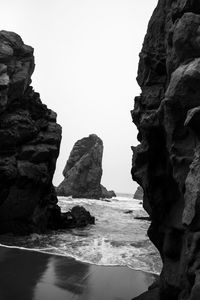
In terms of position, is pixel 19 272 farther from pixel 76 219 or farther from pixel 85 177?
pixel 85 177

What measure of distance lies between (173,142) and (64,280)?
9.12m

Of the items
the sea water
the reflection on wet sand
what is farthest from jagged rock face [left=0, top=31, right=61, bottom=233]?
the reflection on wet sand

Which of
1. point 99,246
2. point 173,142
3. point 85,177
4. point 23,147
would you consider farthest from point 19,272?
point 85,177

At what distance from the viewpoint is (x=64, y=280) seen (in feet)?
55.0

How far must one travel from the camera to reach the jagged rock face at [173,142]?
9.23 meters

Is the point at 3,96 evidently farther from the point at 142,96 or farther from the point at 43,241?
the point at 142,96

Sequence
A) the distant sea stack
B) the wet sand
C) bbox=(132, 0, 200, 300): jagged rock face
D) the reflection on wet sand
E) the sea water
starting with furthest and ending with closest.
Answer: the distant sea stack → the sea water → the wet sand → the reflection on wet sand → bbox=(132, 0, 200, 300): jagged rock face

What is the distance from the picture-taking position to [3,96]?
32.2m

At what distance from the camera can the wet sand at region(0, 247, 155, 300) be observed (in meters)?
14.6

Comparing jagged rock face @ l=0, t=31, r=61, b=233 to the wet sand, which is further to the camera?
jagged rock face @ l=0, t=31, r=61, b=233

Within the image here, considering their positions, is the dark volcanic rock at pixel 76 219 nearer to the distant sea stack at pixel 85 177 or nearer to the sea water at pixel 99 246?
the sea water at pixel 99 246

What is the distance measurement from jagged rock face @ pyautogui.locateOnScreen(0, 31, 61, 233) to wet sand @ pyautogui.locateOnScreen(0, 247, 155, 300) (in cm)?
1080

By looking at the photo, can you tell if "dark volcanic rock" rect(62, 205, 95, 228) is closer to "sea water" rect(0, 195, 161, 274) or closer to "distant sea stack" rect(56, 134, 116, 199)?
"sea water" rect(0, 195, 161, 274)

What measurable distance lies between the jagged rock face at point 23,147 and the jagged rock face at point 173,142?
17.2 m
